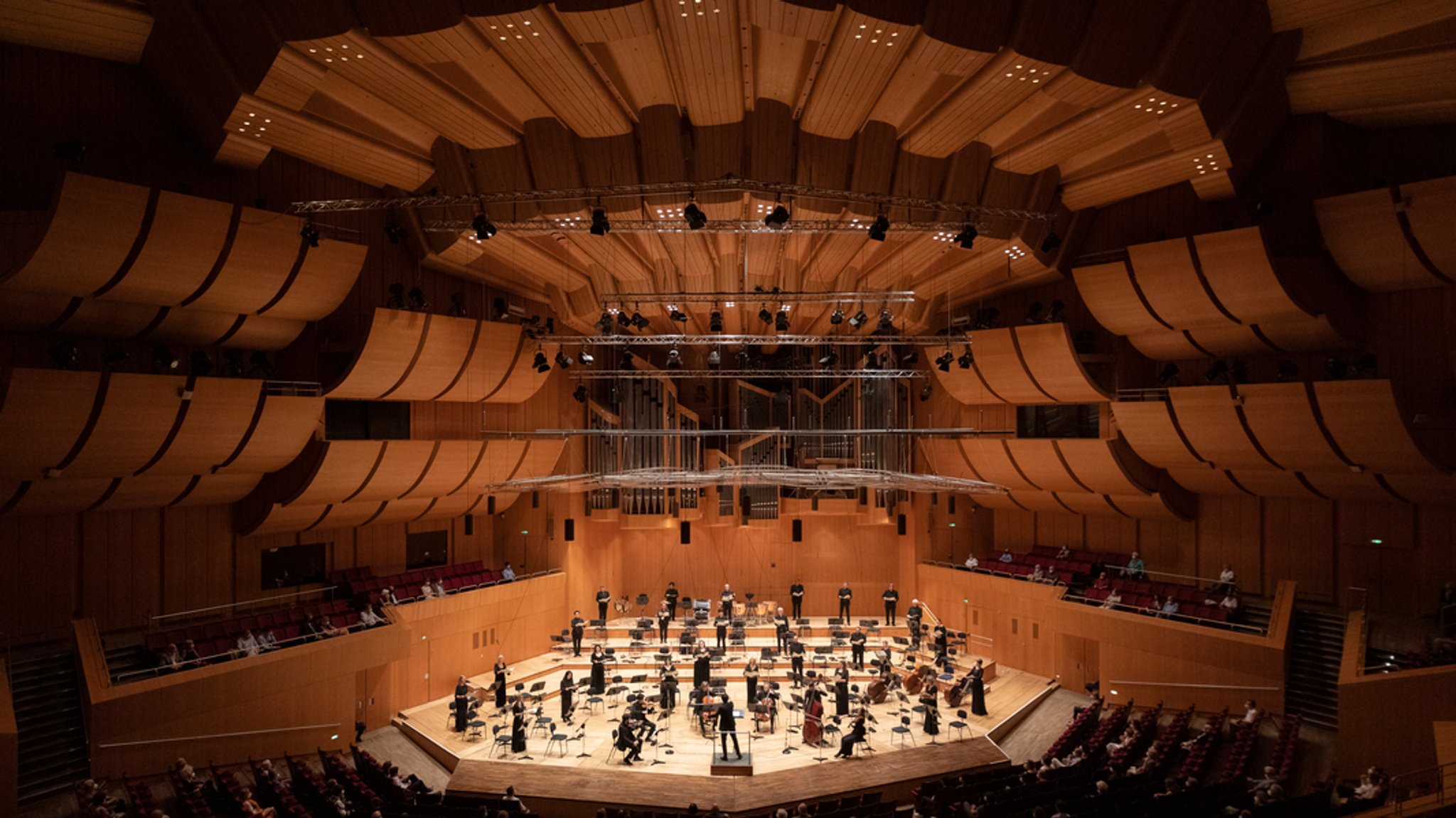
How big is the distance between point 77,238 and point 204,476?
3.56 meters

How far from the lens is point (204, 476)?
9930 mm

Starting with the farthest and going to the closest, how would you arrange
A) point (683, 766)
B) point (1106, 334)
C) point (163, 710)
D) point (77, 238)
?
1. point (1106, 334)
2. point (683, 766)
3. point (163, 710)
4. point (77, 238)

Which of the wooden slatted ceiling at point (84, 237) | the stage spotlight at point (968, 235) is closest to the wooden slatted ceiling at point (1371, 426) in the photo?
the stage spotlight at point (968, 235)

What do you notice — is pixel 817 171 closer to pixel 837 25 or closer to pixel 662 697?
pixel 837 25

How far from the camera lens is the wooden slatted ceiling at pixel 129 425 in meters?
8.28

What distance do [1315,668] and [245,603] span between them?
1424 cm

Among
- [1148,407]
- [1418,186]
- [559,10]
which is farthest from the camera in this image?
[1148,407]

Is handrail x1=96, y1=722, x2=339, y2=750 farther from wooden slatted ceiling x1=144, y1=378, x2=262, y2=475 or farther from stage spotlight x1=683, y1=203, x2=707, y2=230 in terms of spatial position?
stage spotlight x1=683, y1=203, x2=707, y2=230

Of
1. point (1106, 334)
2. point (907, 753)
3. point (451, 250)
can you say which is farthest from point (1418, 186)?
point (451, 250)

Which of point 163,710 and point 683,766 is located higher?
point 163,710

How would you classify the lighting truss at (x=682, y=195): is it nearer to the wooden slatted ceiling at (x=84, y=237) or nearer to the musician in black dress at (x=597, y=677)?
the wooden slatted ceiling at (x=84, y=237)

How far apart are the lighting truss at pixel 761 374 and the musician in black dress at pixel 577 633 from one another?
4.32 m

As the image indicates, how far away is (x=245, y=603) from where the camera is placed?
11062mm

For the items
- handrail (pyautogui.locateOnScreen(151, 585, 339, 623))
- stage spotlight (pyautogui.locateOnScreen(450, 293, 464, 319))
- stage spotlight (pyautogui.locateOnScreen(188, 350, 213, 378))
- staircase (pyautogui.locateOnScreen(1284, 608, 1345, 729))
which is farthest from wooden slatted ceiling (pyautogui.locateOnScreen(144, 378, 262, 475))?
staircase (pyautogui.locateOnScreen(1284, 608, 1345, 729))
